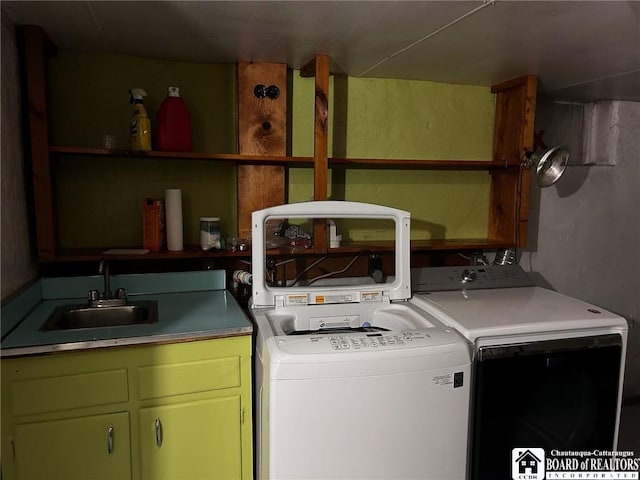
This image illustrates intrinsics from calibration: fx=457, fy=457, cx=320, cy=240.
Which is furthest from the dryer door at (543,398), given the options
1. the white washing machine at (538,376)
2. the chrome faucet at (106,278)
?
the chrome faucet at (106,278)

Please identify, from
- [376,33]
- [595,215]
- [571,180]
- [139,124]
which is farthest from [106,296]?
[595,215]

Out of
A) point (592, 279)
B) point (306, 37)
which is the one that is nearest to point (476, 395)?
point (306, 37)

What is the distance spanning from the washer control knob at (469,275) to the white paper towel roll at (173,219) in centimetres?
132

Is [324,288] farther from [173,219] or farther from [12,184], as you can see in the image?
[12,184]

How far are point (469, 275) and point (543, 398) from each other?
2.12 feet

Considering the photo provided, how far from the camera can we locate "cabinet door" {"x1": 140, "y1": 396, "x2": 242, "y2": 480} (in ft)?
5.20

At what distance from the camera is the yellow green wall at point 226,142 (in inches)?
79.8

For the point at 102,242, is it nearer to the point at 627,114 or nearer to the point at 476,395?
the point at 476,395

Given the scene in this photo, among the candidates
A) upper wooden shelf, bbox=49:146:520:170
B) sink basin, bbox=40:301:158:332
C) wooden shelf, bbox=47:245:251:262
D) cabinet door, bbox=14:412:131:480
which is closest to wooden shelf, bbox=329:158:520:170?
upper wooden shelf, bbox=49:146:520:170

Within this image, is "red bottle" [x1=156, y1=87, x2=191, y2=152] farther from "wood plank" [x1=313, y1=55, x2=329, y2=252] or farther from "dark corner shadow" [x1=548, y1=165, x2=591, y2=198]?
"dark corner shadow" [x1=548, y1=165, x2=591, y2=198]

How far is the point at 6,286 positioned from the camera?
1.53 meters

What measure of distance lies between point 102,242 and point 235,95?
36.5 inches

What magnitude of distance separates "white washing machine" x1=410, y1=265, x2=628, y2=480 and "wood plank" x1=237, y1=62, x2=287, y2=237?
939mm

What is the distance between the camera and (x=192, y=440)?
164 centimetres
